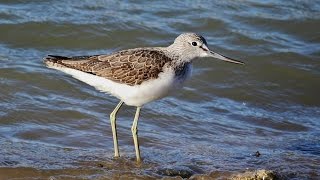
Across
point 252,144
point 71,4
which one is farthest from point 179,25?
point 252,144

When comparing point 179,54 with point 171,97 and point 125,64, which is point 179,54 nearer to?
point 125,64

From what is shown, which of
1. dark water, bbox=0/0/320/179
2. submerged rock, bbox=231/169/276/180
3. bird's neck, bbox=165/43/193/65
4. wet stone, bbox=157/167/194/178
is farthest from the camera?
bird's neck, bbox=165/43/193/65

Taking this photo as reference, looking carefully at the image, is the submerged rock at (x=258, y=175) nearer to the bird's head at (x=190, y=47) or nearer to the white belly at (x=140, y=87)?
the white belly at (x=140, y=87)

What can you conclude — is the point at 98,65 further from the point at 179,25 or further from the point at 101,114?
the point at 179,25

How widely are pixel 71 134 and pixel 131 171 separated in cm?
145

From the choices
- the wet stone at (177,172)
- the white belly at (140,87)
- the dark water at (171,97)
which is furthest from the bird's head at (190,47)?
the wet stone at (177,172)

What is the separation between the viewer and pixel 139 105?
28.1ft

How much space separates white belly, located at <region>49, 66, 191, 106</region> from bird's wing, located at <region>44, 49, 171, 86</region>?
54mm

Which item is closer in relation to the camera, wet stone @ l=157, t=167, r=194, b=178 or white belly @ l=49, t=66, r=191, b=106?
wet stone @ l=157, t=167, r=194, b=178

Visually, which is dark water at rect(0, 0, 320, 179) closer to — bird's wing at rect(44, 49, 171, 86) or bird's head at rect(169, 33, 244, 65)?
bird's wing at rect(44, 49, 171, 86)

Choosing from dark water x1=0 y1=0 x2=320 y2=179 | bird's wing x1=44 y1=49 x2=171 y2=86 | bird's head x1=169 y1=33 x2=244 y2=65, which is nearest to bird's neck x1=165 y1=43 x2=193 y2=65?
bird's head x1=169 y1=33 x2=244 y2=65

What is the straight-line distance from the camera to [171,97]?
1101 centimetres

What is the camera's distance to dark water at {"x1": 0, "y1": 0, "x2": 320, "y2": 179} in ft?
27.6

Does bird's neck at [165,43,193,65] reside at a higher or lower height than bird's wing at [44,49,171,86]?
higher
